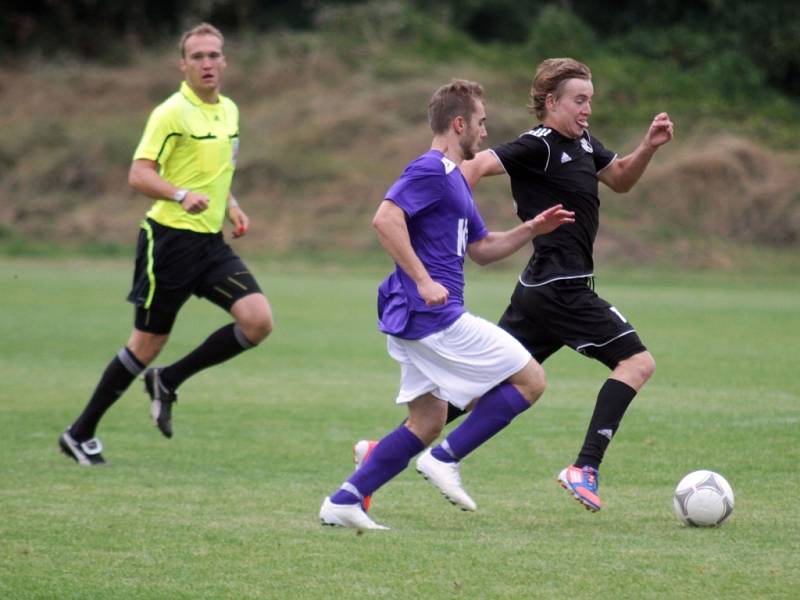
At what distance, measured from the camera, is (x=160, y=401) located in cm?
795

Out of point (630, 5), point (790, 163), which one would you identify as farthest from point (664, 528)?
point (630, 5)

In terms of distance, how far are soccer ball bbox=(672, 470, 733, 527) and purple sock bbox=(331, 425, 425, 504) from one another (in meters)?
1.19

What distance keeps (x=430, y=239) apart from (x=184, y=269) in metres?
2.46

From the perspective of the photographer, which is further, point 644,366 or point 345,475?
point 345,475

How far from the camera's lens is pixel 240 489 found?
694 centimetres

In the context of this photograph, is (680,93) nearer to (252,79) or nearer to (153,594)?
(252,79)

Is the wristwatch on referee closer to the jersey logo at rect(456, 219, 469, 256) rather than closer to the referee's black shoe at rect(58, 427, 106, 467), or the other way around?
the referee's black shoe at rect(58, 427, 106, 467)

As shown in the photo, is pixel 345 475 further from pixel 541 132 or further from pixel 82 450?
pixel 541 132

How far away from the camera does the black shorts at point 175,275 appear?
7.89 m

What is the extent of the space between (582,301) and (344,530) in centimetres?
171

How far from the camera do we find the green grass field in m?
4.91

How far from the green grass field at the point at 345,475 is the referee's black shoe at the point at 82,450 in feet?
0.22

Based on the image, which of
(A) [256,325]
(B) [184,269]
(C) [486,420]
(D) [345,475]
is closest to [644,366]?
(C) [486,420]

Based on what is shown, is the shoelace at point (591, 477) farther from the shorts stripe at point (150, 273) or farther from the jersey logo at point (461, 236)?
the shorts stripe at point (150, 273)
